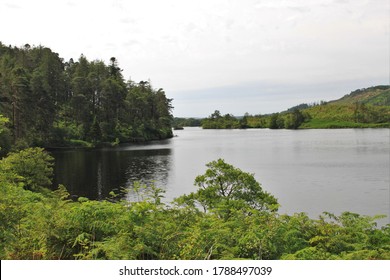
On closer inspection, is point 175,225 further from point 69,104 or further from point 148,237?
point 69,104

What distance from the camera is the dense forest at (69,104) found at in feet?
253

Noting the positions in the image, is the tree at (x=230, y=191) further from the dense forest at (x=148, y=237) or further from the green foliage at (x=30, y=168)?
the green foliage at (x=30, y=168)

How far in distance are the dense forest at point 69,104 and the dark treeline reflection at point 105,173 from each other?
43.1 ft

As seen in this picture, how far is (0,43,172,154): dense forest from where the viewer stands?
77.2 metres

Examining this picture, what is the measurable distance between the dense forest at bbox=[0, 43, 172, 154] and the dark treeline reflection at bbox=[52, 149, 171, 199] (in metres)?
13.1

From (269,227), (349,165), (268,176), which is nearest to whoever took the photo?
(269,227)

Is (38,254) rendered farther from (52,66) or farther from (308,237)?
(52,66)

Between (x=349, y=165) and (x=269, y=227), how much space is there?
44777mm

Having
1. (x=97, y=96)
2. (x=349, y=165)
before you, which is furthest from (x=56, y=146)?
(x=349, y=165)

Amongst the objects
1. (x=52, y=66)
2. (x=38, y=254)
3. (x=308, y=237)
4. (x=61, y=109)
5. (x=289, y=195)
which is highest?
(x=52, y=66)

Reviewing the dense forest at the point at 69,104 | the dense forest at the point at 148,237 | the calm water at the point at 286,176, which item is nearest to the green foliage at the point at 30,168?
the calm water at the point at 286,176

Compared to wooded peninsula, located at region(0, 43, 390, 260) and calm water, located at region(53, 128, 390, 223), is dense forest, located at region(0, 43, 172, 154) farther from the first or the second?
wooded peninsula, located at region(0, 43, 390, 260)

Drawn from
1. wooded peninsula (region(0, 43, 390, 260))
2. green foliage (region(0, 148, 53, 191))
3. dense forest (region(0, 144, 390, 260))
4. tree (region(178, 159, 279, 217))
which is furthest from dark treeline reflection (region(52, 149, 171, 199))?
dense forest (region(0, 144, 390, 260))

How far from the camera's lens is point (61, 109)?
100 metres
